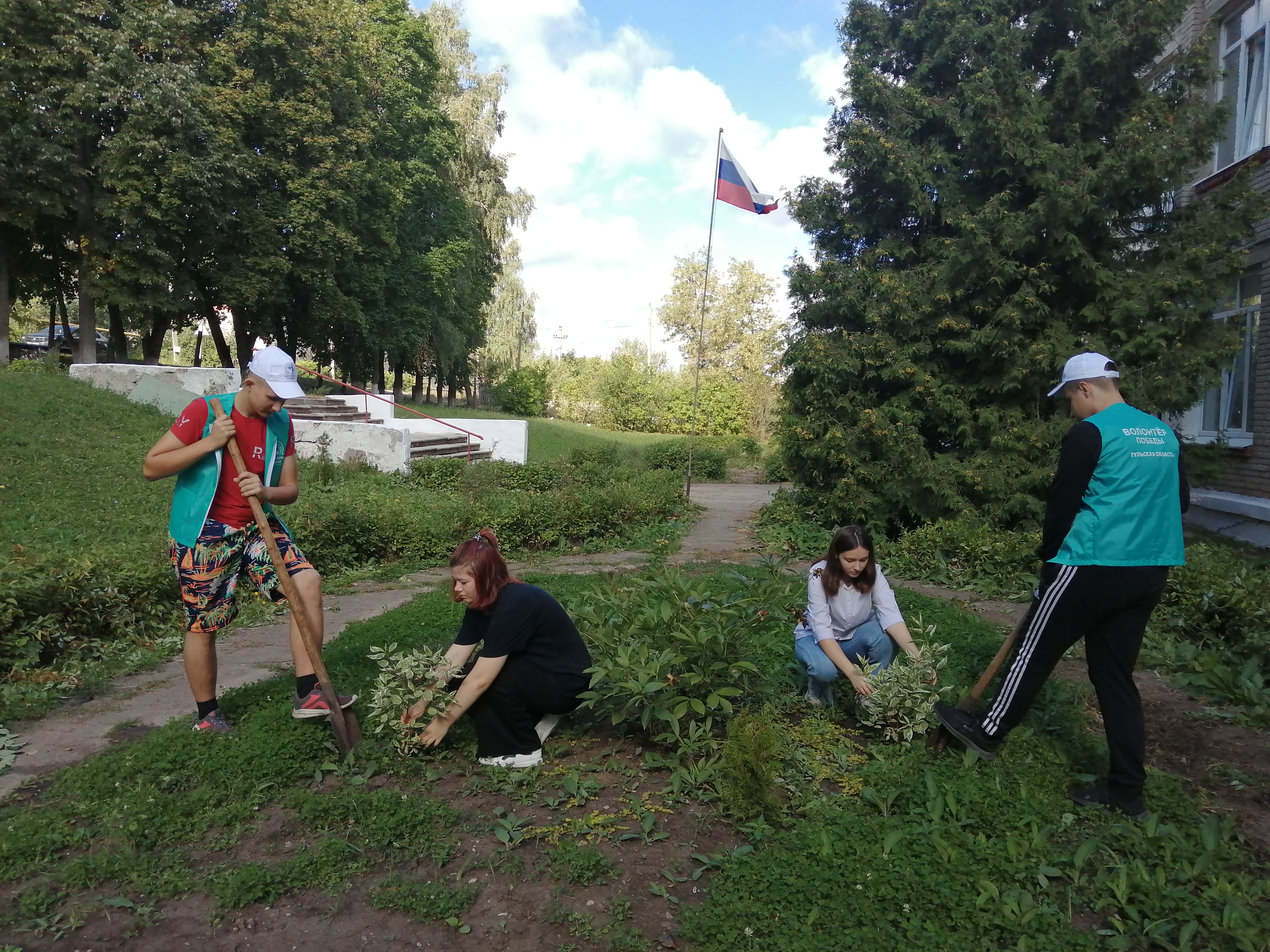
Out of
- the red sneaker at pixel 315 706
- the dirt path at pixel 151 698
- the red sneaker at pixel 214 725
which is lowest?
the dirt path at pixel 151 698

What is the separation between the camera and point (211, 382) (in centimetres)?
1588

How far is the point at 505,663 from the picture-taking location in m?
3.88

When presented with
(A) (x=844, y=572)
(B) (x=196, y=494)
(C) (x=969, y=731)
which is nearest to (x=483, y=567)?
(B) (x=196, y=494)

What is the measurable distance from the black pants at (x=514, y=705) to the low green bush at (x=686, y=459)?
Result: 16695mm

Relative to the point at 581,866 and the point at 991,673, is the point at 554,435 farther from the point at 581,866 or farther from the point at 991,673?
the point at 581,866

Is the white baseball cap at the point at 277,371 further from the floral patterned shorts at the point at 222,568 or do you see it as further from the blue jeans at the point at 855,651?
the blue jeans at the point at 855,651

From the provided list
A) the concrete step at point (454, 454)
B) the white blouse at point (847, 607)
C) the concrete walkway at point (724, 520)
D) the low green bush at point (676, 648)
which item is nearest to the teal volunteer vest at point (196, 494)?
the low green bush at point (676, 648)

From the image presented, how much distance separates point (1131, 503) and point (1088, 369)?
0.59m

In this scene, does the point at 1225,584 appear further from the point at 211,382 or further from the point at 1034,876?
the point at 211,382

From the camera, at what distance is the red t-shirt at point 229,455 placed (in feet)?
13.3

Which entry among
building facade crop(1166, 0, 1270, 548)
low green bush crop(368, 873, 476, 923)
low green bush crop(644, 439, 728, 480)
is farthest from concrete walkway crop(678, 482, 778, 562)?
low green bush crop(368, 873, 476, 923)

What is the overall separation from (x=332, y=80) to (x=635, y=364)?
3205cm

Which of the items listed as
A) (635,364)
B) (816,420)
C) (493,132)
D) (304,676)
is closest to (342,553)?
(304,676)

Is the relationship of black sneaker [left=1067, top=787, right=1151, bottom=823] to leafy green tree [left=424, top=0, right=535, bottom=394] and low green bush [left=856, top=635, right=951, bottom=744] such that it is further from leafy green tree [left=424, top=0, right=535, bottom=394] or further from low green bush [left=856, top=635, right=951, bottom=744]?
leafy green tree [left=424, top=0, right=535, bottom=394]
